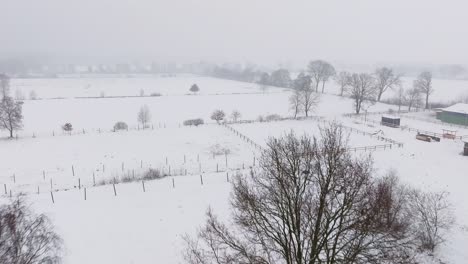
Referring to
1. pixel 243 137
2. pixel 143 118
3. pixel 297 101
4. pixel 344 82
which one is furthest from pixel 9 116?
pixel 344 82

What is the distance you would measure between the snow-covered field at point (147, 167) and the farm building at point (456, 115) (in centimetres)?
358

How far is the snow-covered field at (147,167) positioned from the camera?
1939 centimetres

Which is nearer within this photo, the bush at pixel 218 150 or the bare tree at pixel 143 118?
the bush at pixel 218 150

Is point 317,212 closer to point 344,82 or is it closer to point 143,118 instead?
point 143,118

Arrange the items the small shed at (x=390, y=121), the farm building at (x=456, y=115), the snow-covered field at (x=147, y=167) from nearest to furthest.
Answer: the snow-covered field at (x=147, y=167) → the small shed at (x=390, y=121) → the farm building at (x=456, y=115)

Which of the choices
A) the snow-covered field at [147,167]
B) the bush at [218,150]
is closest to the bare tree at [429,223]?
the snow-covered field at [147,167]

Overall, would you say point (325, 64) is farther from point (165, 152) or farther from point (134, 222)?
point (134, 222)

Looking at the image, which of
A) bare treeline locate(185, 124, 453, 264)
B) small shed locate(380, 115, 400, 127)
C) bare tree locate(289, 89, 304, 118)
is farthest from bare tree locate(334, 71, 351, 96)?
bare treeline locate(185, 124, 453, 264)

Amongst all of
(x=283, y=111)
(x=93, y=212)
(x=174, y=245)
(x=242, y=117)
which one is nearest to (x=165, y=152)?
(x=93, y=212)

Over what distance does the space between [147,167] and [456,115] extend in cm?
4705

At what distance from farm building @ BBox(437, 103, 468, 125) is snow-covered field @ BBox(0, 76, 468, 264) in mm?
3576

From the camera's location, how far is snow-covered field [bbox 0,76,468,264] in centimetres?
1939

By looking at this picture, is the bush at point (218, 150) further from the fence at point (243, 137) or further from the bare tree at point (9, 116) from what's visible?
the bare tree at point (9, 116)

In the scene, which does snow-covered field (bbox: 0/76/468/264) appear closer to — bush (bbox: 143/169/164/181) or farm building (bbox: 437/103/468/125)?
bush (bbox: 143/169/164/181)
